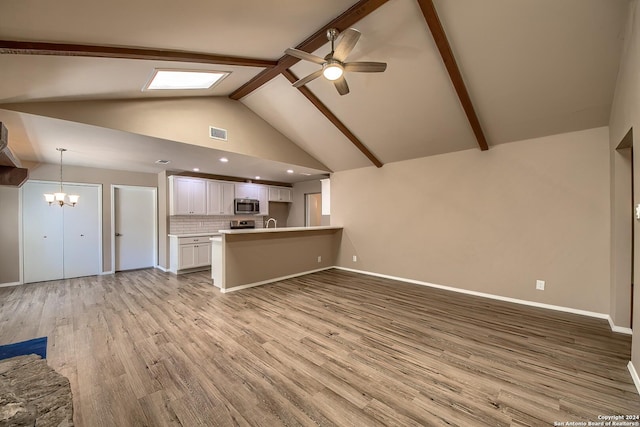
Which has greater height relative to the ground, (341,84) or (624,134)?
(341,84)

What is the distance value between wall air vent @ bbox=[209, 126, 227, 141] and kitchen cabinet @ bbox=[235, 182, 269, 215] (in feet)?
9.30

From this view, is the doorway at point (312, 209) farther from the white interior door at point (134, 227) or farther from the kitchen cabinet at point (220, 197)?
the white interior door at point (134, 227)

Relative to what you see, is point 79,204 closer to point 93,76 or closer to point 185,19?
point 93,76

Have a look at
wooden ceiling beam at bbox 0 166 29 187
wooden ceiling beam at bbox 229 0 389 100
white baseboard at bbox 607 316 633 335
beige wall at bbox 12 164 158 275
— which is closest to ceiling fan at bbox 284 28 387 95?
wooden ceiling beam at bbox 229 0 389 100

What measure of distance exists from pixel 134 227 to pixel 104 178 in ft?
4.24

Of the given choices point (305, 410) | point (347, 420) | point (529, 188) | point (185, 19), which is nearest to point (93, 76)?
point (185, 19)

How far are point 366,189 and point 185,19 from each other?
14.1ft

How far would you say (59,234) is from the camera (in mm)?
5238

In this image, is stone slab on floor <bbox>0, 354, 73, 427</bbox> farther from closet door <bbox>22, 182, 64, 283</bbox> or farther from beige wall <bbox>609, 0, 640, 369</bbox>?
closet door <bbox>22, 182, 64, 283</bbox>

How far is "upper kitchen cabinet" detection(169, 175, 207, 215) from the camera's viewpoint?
5.81 meters

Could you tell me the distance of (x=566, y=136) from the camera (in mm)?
3395

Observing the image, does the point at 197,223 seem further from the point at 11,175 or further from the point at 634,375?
the point at 634,375

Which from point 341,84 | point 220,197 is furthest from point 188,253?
point 341,84

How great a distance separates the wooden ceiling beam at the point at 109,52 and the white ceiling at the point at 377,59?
6 cm
